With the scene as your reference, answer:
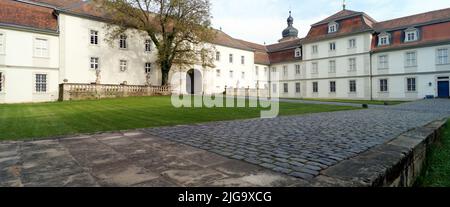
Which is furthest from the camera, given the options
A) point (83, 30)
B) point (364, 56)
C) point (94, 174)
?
point (364, 56)

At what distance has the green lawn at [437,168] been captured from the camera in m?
4.16

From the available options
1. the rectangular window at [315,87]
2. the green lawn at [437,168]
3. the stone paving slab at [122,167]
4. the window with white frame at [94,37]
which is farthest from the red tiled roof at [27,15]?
the rectangular window at [315,87]

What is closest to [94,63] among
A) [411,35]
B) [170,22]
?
[170,22]

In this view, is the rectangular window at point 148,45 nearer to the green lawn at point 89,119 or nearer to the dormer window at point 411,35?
the green lawn at point 89,119

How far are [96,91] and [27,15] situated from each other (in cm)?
896

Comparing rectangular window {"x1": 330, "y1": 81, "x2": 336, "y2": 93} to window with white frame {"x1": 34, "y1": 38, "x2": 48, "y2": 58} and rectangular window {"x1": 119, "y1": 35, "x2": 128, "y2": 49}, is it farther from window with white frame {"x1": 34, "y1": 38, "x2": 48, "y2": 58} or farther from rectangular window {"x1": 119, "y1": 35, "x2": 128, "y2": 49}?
window with white frame {"x1": 34, "y1": 38, "x2": 48, "y2": 58}

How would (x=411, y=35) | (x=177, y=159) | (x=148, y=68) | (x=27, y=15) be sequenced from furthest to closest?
1. (x=148, y=68)
2. (x=411, y=35)
3. (x=27, y=15)
4. (x=177, y=159)

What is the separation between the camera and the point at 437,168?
15.6 ft

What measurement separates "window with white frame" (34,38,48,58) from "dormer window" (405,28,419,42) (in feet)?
122

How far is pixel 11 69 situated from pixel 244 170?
1006 inches

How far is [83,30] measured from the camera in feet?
79.3

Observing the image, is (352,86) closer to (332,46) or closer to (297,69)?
(332,46)
